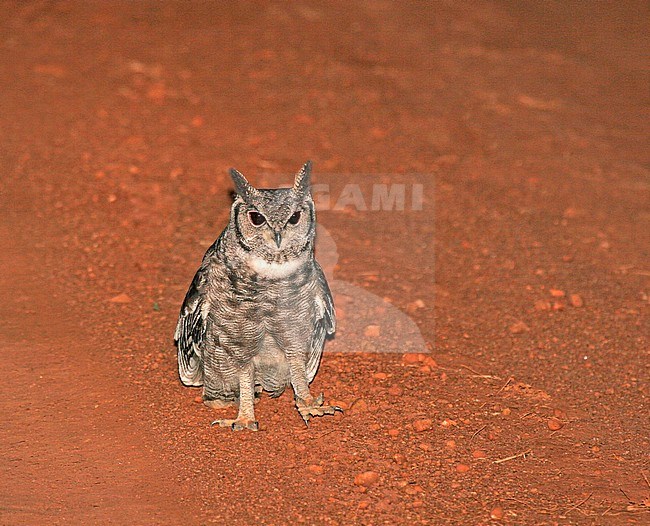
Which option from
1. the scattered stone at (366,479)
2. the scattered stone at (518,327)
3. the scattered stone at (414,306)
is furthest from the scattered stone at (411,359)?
the scattered stone at (366,479)

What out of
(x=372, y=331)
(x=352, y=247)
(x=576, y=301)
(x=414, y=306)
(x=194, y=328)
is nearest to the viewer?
(x=194, y=328)

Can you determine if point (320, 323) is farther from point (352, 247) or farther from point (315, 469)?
point (352, 247)

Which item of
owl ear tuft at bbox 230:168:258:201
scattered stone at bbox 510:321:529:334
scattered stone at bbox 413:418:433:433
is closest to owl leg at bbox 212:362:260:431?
scattered stone at bbox 413:418:433:433

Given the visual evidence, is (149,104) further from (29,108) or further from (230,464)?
(230,464)

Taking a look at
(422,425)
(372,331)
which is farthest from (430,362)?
(422,425)

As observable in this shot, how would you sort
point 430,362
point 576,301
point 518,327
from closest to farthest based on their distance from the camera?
point 430,362 < point 518,327 < point 576,301

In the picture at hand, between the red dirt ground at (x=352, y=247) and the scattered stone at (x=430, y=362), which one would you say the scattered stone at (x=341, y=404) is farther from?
the scattered stone at (x=430, y=362)

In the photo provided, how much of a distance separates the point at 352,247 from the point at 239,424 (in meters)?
2.91

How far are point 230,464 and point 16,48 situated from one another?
8401 millimetres

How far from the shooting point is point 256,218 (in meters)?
5.73

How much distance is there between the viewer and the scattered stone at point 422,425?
6.43 metres

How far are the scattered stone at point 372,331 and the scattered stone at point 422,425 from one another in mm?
1133

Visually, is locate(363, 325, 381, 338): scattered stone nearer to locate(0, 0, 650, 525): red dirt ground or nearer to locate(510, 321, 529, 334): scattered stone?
locate(0, 0, 650, 525): red dirt ground

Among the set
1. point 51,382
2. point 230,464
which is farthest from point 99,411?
point 230,464
